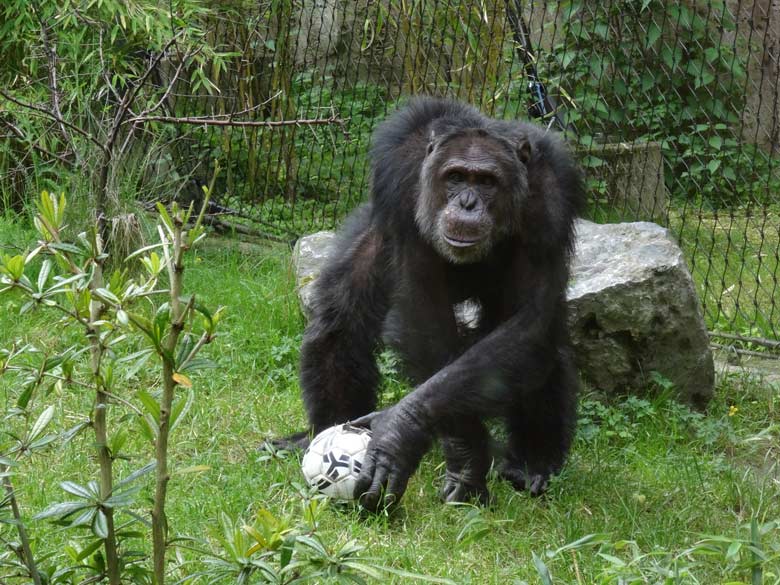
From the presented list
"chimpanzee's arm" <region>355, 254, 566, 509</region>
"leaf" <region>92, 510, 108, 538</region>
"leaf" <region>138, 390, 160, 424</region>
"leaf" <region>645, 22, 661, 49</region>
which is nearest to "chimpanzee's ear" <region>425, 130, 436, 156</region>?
"chimpanzee's arm" <region>355, 254, 566, 509</region>

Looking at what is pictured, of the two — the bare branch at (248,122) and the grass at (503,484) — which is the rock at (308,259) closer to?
the grass at (503,484)

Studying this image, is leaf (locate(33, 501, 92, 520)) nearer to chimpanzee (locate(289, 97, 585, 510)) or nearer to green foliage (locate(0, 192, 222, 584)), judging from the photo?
green foliage (locate(0, 192, 222, 584))

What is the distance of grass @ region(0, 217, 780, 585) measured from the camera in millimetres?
3551

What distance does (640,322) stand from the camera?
213 inches

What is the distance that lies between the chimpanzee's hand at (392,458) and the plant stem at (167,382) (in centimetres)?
186

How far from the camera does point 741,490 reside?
446 cm

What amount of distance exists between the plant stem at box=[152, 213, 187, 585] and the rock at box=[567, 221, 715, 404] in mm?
3591

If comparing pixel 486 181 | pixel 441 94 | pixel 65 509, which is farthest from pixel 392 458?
pixel 441 94

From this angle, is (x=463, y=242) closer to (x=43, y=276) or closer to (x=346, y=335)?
(x=346, y=335)

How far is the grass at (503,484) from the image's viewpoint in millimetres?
3551

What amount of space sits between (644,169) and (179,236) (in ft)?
21.6

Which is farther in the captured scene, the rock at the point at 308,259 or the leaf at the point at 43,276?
the rock at the point at 308,259

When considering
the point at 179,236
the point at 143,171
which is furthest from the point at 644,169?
the point at 179,236

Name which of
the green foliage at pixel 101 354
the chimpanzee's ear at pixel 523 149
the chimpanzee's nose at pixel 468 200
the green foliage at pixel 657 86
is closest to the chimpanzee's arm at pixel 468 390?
the chimpanzee's nose at pixel 468 200
